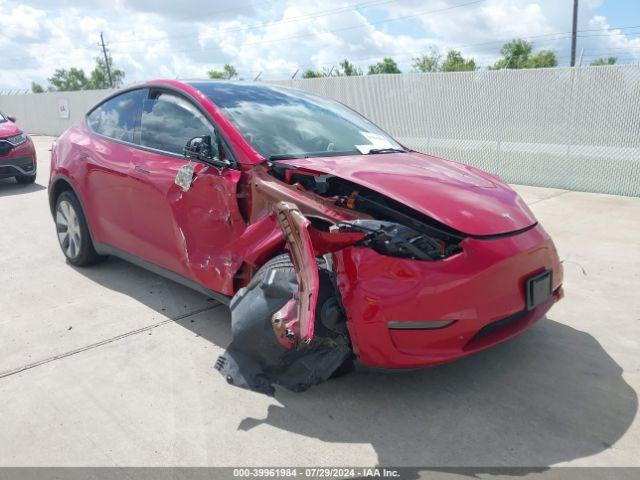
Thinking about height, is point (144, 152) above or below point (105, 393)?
above

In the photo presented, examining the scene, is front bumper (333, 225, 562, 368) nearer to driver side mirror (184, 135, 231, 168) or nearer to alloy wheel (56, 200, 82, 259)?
driver side mirror (184, 135, 231, 168)

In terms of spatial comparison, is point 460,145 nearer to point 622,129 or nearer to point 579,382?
point 622,129

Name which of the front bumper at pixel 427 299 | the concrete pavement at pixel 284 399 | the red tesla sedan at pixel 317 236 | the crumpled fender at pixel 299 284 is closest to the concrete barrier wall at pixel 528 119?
the concrete pavement at pixel 284 399

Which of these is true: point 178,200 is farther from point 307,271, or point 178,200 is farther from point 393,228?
point 393,228

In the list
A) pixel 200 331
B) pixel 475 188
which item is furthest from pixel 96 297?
pixel 475 188

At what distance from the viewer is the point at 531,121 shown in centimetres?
923

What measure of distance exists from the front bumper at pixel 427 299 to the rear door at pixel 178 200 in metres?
0.96

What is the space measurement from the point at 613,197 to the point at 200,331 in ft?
22.2

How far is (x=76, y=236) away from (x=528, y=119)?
7.39 meters

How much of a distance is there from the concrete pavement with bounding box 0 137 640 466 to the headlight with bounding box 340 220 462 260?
650 millimetres

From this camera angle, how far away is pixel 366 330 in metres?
2.62

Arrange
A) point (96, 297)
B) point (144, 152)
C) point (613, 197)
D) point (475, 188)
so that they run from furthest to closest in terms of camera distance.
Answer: point (613, 197) < point (96, 297) < point (144, 152) < point (475, 188)

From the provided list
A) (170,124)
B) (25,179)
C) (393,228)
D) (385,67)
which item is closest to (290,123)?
(170,124)

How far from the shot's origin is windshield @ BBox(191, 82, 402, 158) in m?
3.46
